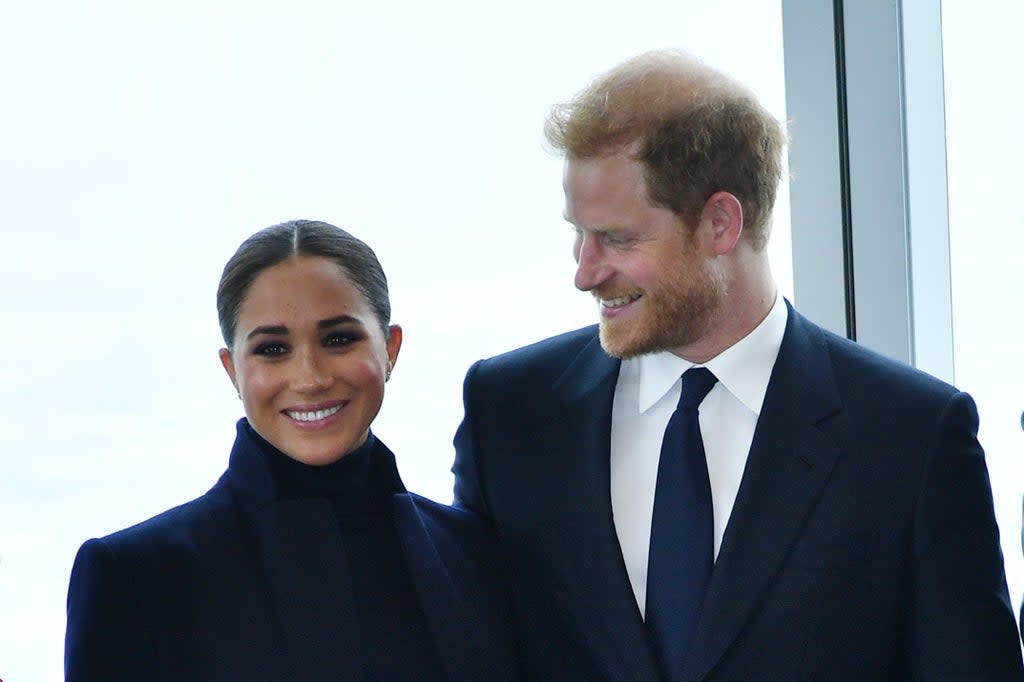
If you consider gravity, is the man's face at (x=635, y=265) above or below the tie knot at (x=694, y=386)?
above

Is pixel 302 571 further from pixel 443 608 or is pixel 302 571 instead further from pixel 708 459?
pixel 708 459

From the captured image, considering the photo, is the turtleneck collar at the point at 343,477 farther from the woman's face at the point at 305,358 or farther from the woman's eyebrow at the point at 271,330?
the woman's eyebrow at the point at 271,330

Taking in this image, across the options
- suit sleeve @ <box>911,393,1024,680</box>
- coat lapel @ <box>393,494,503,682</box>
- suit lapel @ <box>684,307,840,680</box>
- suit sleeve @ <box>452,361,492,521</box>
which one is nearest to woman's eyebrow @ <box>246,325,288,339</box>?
coat lapel @ <box>393,494,503,682</box>

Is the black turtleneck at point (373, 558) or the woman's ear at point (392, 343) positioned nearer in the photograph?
the black turtleneck at point (373, 558)

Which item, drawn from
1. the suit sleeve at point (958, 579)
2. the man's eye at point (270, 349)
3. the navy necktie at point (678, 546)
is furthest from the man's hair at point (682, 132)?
the man's eye at point (270, 349)

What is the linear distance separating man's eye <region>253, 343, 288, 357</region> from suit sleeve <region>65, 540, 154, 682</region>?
327 mm

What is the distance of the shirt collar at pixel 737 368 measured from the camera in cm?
206

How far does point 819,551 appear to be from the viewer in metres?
1.93

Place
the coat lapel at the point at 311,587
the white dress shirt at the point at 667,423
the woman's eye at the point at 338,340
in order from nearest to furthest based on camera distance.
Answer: the coat lapel at the point at 311,587, the woman's eye at the point at 338,340, the white dress shirt at the point at 667,423

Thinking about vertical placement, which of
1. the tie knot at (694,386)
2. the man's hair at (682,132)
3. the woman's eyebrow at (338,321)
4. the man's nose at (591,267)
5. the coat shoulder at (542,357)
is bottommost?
the tie knot at (694,386)

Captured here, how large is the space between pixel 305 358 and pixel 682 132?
2.38 ft

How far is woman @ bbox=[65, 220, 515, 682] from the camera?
1699 mm

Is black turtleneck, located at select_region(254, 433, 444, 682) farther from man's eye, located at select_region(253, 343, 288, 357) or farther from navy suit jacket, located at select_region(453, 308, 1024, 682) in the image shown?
navy suit jacket, located at select_region(453, 308, 1024, 682)

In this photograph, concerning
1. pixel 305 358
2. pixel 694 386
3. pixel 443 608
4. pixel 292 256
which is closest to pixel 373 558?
pixel 443 608
